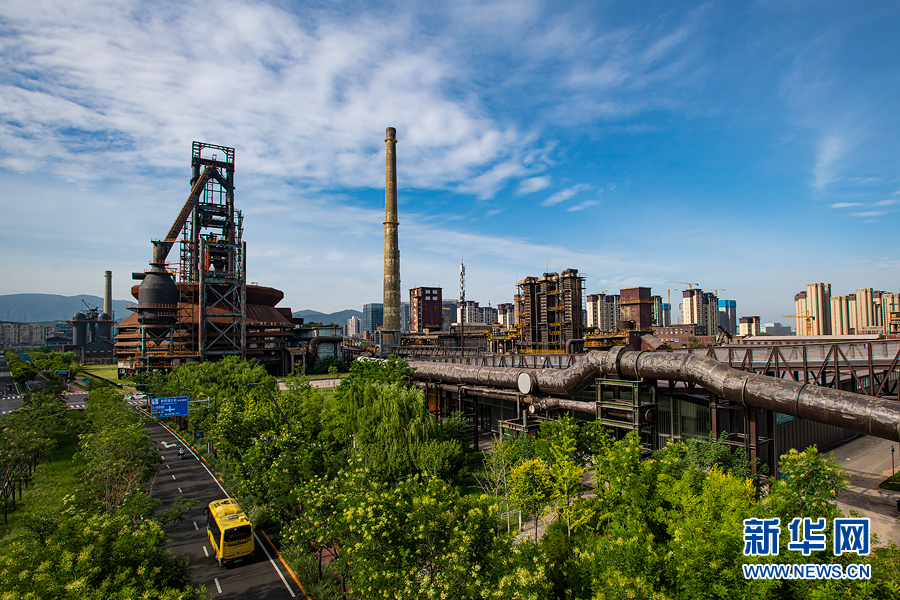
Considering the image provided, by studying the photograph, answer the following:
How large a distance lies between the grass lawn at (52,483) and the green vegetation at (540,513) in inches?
579

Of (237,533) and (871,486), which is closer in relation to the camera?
(237,533)

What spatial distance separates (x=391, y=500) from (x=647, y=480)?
9497 mm

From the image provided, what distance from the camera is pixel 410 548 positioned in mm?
14773

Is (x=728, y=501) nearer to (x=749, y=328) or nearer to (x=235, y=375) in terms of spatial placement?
(x=235, y=375)

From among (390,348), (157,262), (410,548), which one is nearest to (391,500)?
(410,548)

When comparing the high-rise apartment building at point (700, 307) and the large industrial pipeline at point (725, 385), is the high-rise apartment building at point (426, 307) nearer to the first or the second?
the high-rise apartment building at point (700, 307)

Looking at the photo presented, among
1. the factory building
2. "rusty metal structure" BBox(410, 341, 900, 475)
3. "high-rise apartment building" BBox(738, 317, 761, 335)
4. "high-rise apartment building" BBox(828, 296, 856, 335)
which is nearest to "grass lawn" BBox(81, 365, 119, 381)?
the factory building

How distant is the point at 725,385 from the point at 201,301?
92543 mm

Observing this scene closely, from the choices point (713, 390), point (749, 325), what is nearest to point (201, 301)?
point (713, 390)

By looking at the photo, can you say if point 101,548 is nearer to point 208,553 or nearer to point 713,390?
point 208,553

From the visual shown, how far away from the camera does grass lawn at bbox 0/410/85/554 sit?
29.6 meters

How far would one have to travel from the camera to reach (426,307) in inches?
7264

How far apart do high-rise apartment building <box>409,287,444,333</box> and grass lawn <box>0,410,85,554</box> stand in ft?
448

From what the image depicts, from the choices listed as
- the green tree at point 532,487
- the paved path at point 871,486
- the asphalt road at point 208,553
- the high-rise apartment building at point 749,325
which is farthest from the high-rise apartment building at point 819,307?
the asphalt road at point 208,553
